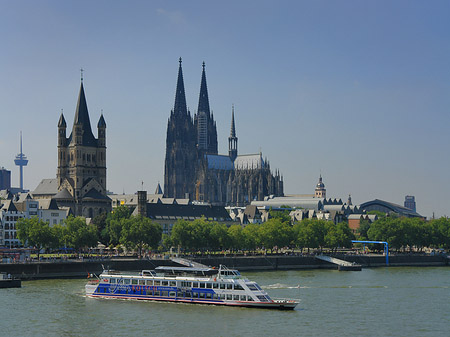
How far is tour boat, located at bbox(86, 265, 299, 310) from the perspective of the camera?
8306 cm

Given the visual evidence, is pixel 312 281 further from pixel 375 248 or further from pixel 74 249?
pixel 375 248

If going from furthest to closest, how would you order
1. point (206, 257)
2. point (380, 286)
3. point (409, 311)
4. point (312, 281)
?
point (206, 257) < point (312, 281) < point (380, 286) < point (409, 311)

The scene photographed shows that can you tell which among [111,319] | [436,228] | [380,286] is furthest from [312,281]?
[436,228]

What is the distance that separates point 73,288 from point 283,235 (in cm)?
7245

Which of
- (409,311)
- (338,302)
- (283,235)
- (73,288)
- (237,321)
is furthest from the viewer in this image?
(283,235)

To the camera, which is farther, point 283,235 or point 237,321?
point 283,235

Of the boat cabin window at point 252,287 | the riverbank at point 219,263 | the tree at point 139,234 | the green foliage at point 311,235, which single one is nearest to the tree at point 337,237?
the green foliage at point 311,235

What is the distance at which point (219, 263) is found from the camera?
135 m

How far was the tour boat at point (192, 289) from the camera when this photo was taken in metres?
83.1

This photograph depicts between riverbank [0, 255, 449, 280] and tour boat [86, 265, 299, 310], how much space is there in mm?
11726

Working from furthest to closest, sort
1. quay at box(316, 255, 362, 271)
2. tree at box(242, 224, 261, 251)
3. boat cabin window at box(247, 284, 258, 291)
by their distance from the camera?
tree at box(242, 224, 261, 251) → quay at box(316, 255, 362, 271) → boat cabin window at box(247, 284, 258, 291)

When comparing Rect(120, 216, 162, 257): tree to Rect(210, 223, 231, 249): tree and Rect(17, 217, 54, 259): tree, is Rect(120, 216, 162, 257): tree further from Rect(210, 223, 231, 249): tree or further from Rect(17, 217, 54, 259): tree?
Rect(17, 217, 54, 259): tree

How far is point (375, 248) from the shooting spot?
613 ft

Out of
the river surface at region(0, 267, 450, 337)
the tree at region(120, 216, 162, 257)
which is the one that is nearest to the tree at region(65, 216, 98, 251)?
the tree at region(120, 216, 162, 257)
